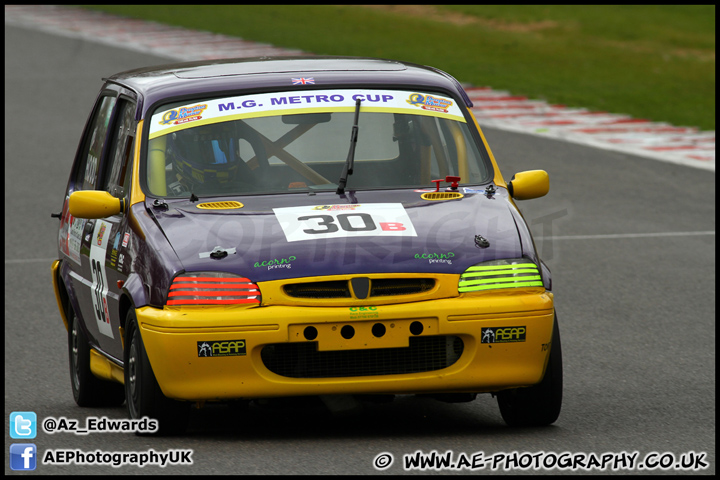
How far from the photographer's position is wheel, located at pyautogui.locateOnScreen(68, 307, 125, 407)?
7.32 m

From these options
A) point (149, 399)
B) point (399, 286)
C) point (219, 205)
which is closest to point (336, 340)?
point (399, 286)

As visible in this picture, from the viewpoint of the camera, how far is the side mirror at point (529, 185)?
671 cm

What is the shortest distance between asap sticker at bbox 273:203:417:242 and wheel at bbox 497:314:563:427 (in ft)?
2.76

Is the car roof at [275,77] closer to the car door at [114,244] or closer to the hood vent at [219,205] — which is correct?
→ the car door at [114,244]

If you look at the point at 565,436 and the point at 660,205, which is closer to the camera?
the point at 565,436

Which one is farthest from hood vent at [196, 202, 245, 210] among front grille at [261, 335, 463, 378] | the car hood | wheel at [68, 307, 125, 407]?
wheel at [68, 307, 125, 407]

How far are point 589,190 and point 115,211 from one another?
32.4 feet

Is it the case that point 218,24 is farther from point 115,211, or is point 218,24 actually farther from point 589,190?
point 115,211

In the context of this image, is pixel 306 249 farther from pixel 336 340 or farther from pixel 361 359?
pixel 361 359

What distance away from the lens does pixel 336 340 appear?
5.72 meters

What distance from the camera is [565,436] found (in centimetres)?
601

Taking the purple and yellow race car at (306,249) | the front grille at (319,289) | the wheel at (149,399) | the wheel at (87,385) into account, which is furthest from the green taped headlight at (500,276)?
the wheel at (87,385)

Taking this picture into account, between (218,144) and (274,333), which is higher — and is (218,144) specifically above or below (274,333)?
above

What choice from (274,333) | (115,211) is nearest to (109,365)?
(115,211)
